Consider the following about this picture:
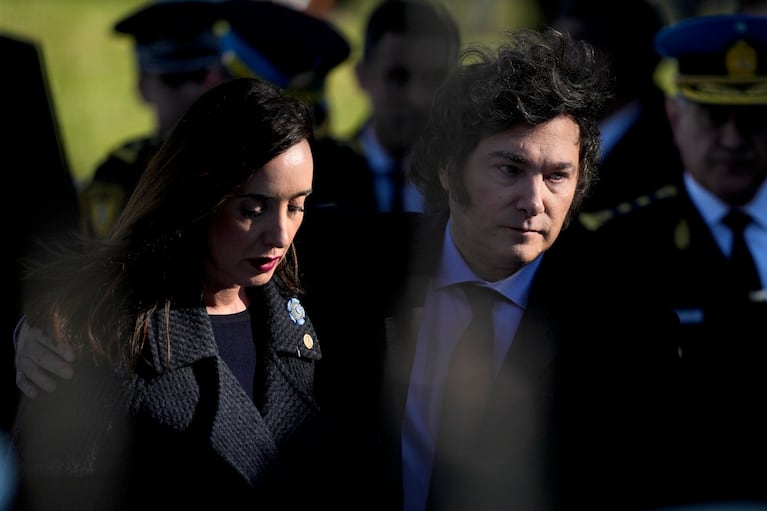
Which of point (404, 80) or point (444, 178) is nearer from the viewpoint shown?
point (444, 178)

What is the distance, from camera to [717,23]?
3.31 meters

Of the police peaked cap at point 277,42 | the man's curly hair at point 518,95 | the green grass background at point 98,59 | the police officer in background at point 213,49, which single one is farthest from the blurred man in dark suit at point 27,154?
the green grass background at point 98,59

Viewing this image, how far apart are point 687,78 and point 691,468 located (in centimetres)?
144


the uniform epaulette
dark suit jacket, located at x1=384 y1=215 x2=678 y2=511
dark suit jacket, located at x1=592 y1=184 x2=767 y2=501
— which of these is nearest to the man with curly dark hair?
dark suit jacket, located at x1=384 y1=215 x2=678 y2=511

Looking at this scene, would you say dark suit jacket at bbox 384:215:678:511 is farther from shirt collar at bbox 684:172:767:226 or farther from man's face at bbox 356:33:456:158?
man's face at bbox 356:33:456:158

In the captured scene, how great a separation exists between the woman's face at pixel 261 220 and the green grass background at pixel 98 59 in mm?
7150

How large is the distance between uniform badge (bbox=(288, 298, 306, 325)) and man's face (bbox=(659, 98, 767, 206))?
5.06ft

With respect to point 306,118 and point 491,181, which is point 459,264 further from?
point 306,118

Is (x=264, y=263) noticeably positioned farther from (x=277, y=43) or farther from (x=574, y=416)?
(x=277, y=43)

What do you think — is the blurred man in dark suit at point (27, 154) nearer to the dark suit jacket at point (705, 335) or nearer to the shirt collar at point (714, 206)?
the dark suit jacket at point (705, 335)

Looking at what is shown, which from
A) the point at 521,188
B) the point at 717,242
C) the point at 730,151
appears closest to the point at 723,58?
the point at 730,151

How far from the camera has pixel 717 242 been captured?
10.1 feet

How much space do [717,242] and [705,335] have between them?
316 millimetres

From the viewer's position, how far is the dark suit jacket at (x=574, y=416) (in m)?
2.21
